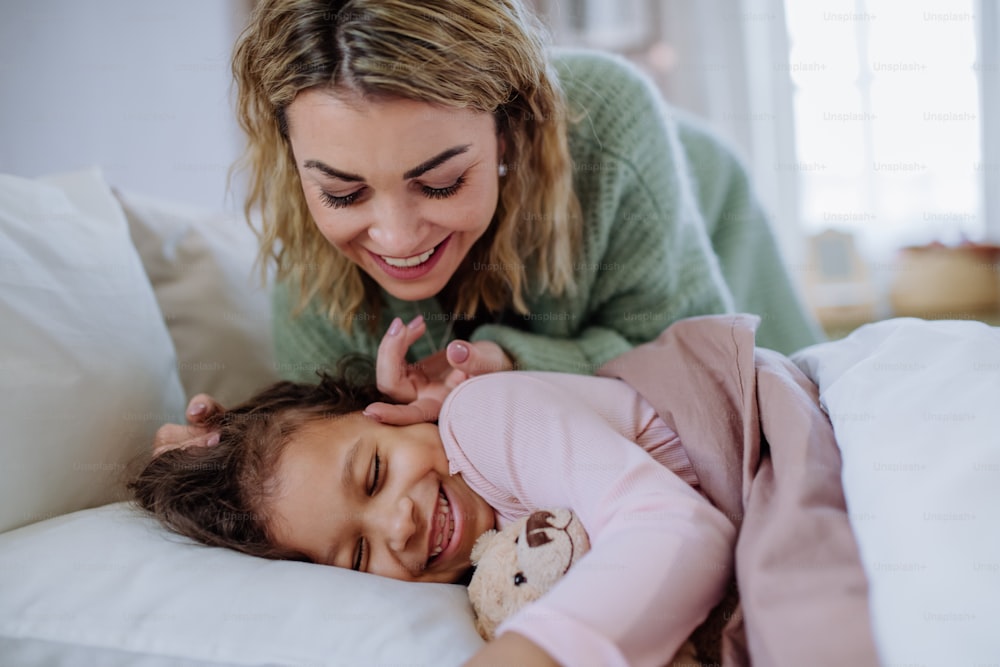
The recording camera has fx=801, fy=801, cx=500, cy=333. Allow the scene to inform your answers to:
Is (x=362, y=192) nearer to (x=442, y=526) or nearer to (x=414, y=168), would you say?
(x=414, y=168)

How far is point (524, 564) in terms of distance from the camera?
83cm

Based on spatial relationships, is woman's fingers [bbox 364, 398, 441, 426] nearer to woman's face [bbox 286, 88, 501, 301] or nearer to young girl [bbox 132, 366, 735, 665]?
young girl [bbox 132, 366, 735, 665]

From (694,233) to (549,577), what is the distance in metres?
0.83

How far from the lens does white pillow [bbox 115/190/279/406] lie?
4.68ft

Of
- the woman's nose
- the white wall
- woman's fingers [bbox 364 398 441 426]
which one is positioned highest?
the white wall

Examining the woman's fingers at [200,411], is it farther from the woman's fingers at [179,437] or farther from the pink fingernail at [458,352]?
the pink fingernail at [458,352]

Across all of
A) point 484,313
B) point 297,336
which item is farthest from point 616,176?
point 297,336

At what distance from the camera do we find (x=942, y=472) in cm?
71

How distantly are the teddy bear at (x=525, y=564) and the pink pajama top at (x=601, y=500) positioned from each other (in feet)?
0.08

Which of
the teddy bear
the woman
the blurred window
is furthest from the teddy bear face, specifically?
the blurred window

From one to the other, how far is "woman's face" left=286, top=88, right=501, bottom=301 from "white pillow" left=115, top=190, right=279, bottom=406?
0.40 meters

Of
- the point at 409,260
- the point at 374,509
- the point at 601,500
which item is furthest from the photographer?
the point at 409,260

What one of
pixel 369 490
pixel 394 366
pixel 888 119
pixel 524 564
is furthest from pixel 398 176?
pixel 888 119

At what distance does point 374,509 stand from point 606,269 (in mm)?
659
